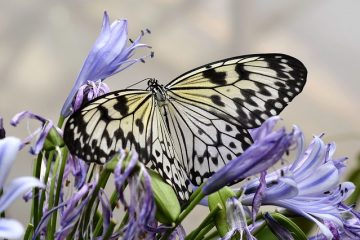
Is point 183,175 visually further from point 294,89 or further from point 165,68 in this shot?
point 165,68

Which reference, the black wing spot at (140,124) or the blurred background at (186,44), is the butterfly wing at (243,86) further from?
the blurred background at (186,44)

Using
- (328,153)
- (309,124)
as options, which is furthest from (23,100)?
(328,153)

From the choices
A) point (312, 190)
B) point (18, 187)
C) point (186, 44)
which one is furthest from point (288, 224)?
point (186, 44)

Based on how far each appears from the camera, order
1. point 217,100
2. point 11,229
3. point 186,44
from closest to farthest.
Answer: point 11,229, point 217,100, point 186,44

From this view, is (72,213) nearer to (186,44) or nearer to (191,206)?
(191,206)

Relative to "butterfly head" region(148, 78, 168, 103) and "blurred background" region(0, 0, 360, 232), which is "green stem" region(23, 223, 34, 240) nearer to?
"butterfly head" region(148, 78, 168, 103)
